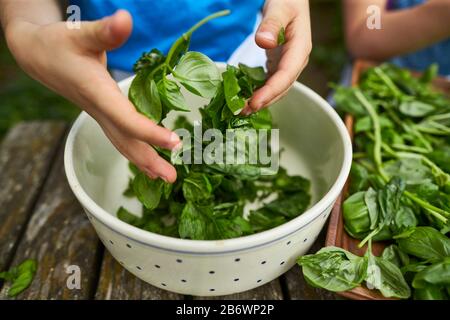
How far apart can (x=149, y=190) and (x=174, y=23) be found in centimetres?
33

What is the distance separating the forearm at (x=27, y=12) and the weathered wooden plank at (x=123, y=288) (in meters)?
0.32

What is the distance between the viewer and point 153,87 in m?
0.43

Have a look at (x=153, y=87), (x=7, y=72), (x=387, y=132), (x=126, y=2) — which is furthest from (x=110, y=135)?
(x=7, y=72)

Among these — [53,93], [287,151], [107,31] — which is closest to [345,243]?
[287,151]

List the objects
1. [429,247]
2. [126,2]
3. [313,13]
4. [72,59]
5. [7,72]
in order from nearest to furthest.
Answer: [72,59] < [429,247] < [126,2] < [7,72] < [313,13]

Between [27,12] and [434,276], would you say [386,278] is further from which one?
[27,12]

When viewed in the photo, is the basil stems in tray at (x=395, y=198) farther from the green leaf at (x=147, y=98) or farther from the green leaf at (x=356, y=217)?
the green leaf at (x=147, y=98)

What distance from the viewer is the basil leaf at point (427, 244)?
0.51m

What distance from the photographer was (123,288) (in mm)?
575

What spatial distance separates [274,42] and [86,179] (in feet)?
0.97

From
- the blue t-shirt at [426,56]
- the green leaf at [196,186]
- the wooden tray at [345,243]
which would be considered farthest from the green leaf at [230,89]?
the blue t-shirt at [426,56]

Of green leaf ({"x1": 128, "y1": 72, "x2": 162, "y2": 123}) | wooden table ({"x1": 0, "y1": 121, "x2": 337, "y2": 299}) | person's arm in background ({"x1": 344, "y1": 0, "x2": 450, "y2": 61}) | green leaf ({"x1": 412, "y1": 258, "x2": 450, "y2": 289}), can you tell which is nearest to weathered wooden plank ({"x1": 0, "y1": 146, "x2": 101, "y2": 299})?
wooden table ({"x1": 0, "y1": 121, "x2": 337, "y2": 299})

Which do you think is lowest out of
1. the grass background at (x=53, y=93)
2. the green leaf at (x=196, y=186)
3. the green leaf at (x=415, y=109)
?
the grass background at (x=53, y=93)

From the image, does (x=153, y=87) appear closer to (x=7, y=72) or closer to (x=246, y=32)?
(x=246, y=32)
